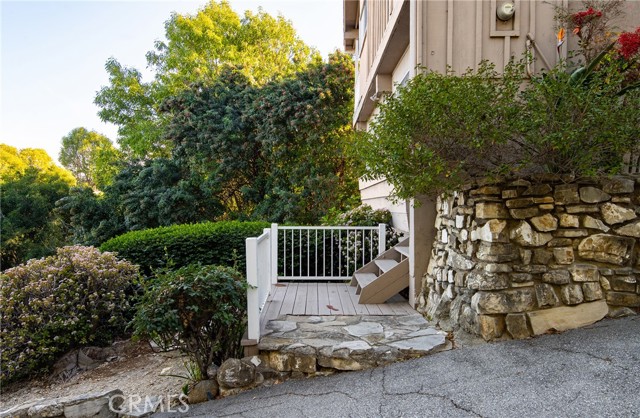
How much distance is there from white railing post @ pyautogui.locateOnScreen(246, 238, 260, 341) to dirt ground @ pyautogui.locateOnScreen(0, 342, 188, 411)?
907 millimetres

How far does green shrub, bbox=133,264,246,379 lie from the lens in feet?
10.3

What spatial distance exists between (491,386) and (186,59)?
1681 cm

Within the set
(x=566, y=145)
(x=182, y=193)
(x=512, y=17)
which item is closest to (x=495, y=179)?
(x=566, y=145)

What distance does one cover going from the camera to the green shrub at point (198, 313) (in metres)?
3.14

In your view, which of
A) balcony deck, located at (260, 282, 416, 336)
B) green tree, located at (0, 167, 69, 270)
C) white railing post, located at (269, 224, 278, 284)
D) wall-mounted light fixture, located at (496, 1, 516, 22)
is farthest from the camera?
green tree, located at (0, 167, 69, 270)

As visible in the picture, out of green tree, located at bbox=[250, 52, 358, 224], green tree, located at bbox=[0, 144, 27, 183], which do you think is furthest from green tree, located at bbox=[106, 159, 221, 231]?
green tree, located at bbox=[0, 144, 27, 183]

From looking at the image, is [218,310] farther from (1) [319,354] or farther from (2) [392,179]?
(2) [392,179]

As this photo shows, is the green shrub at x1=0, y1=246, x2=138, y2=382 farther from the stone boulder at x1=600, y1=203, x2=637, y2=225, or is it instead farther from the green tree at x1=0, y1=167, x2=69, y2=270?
the green tree at x1=0, y1=167, x2=69, y2=270

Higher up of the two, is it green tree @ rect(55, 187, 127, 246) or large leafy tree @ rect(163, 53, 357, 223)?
large leafy tree @ rect(163, 53, 357, 223)

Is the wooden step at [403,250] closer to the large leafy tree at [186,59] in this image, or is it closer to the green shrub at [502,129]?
the green shrub at [502,129]

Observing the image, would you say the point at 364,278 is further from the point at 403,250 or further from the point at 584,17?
the point at 584,17

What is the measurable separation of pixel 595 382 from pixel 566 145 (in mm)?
1582

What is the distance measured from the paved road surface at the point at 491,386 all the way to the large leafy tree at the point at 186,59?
15.0 meters

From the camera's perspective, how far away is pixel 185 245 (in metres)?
6.34
